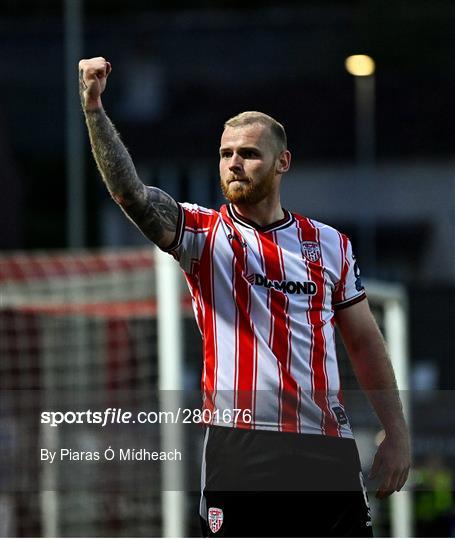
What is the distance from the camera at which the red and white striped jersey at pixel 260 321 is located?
4516 mm

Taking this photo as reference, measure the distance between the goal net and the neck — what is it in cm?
231

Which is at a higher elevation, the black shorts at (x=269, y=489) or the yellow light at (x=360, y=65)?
the yellow light at (x=360, y=65)

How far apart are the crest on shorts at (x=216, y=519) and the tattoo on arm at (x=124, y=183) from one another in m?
0.86

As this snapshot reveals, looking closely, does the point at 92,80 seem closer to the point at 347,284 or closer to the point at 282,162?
the point at 282,162

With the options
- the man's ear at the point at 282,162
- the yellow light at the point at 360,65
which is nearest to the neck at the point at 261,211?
the man's ear at the point at 282,162

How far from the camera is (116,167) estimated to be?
174 inches

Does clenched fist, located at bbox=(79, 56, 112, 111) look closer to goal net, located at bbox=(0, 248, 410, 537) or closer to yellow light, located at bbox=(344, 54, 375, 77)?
goal net, located at bbox=(0, 248, 410, 537)

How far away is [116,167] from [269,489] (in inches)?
43.6

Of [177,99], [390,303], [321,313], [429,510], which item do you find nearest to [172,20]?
[177,99]

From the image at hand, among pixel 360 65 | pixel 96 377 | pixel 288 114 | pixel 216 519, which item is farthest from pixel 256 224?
pixel 360 65

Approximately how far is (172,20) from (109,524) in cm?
3527

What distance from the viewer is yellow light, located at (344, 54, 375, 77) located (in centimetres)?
4059

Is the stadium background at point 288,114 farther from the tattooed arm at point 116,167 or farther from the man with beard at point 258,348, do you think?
the tattooed arm at point 116,167

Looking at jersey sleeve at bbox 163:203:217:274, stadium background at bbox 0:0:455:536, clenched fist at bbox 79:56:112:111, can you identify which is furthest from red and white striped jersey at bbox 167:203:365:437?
stadium background at bbox 0:0:455:536
